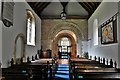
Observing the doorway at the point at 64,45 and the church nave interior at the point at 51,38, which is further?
the doorway at the point at 64,45

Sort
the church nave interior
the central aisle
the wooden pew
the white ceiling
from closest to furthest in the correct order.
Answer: the wooden pew → the church nave interior → the central aisle → the white ceiling

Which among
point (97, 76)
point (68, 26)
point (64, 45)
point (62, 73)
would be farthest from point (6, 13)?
point (64, 45)

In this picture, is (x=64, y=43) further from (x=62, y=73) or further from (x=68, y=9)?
(x=62, y=73)

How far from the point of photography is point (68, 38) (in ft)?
71.6

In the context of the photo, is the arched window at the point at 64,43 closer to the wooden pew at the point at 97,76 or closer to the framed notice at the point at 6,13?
the framed notice at the point at 6,13

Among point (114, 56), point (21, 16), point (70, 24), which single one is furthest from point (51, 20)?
point (114, 56)

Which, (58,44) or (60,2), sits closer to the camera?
(60,2)

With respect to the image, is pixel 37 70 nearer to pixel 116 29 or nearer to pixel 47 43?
pixel 116 29

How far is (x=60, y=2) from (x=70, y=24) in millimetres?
1862

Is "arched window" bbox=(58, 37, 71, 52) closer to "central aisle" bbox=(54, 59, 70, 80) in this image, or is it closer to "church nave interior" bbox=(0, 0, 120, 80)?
"church nave interior" bbox=(0, 0, 120, 80)

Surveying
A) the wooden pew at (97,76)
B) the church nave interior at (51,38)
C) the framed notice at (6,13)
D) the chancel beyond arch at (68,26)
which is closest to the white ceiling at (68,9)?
the church nave interior at (51,38)

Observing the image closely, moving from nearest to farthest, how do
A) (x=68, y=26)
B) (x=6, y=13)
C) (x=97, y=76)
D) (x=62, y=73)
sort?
(x=97, y=76) < (x=6, y=13) < (x=62, y=73) < (x=68, y=26)

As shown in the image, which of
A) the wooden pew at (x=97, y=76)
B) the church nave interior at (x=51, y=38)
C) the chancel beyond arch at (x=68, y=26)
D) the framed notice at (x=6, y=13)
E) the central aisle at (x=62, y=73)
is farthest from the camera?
the chancel beyond arch at (x=68, y=26)

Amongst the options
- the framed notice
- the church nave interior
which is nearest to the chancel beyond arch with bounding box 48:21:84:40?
the church nave interior
